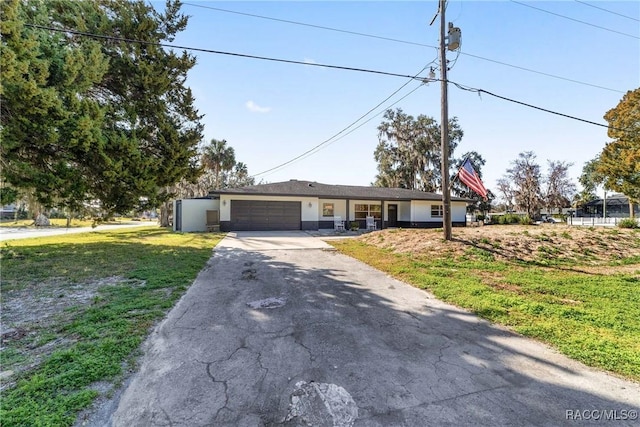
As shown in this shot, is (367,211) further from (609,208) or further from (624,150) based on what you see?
(609,208)

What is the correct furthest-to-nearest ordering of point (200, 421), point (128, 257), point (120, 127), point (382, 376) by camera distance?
point (120, 127)
point (128, 257)
point (382, 376)
point (200, 421)

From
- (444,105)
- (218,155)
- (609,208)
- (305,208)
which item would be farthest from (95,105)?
(609,208)

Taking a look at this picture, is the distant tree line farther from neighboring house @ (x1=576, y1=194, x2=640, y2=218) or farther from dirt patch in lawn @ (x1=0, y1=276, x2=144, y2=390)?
dirt patch in lawn @ (x1=0, y1=276, x2=144, y2=390)

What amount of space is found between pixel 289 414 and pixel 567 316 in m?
4.33

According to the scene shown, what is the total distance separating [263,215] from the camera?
60.1ft

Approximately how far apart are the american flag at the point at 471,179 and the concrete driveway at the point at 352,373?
21.2 feet

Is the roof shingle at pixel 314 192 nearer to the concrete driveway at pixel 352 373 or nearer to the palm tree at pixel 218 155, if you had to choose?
the concrete driveway at pixel 352 373

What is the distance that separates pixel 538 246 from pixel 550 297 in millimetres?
4979

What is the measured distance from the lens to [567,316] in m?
4.01

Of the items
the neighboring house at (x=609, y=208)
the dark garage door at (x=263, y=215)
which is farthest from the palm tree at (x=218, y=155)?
the neighboring house at (x=609, y=208)

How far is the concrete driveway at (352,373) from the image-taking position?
2021 millimetres

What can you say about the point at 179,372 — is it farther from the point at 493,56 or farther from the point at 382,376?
the point at 493,56

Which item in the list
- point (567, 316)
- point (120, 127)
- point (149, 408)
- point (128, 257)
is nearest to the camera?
point (149, 408)

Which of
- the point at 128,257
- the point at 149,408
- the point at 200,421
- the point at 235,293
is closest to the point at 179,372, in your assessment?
the point at 149,408
